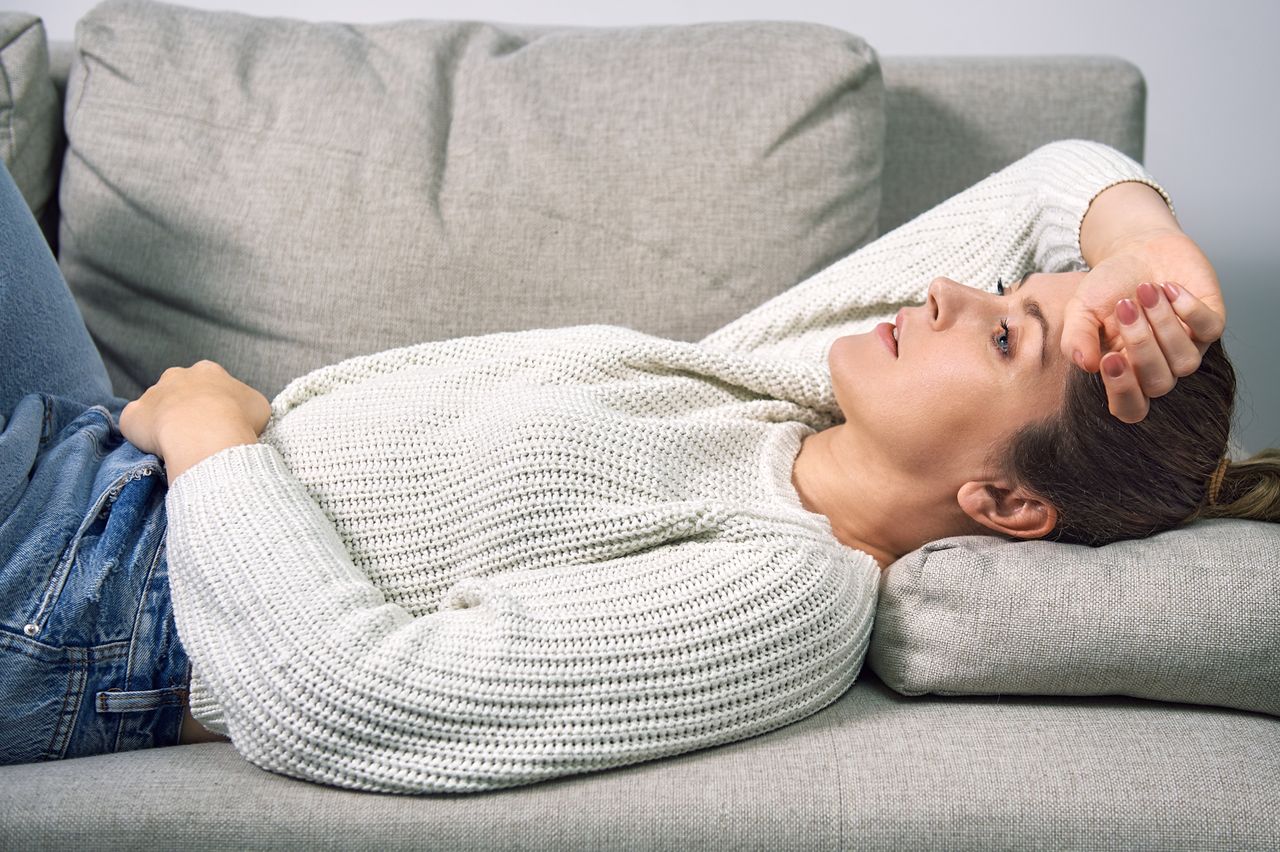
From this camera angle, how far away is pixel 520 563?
113cm

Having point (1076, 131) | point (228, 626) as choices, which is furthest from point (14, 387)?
point (1076, 131)

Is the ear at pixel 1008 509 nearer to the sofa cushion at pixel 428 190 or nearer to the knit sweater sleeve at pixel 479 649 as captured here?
the knit sweater sleeve at pixel 479 649

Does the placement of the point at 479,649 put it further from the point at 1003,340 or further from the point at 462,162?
the point at 462,162

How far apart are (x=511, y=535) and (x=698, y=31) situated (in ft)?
3.20

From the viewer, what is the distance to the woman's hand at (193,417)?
116 cm

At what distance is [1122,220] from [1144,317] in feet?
1.14

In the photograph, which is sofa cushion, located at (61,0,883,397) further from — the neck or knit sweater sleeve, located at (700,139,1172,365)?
the neck

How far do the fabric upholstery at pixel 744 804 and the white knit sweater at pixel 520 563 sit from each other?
0.03 metres

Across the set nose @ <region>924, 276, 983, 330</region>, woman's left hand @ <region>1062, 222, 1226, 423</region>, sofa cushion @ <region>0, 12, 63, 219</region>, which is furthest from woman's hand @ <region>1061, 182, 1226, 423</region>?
sofa cushion @ <region>0, 12, 63, 219</region>

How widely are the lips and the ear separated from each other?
0.61 ft

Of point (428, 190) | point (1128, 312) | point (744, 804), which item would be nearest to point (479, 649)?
point (744, 804)

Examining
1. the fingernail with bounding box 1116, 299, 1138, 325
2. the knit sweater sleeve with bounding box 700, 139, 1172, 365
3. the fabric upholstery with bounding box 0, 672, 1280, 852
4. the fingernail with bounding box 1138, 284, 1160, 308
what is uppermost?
the fingernail with bounding box 1138, 284, 1160, 308

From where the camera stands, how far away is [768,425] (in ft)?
4.46

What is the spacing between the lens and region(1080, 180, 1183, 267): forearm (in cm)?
126
